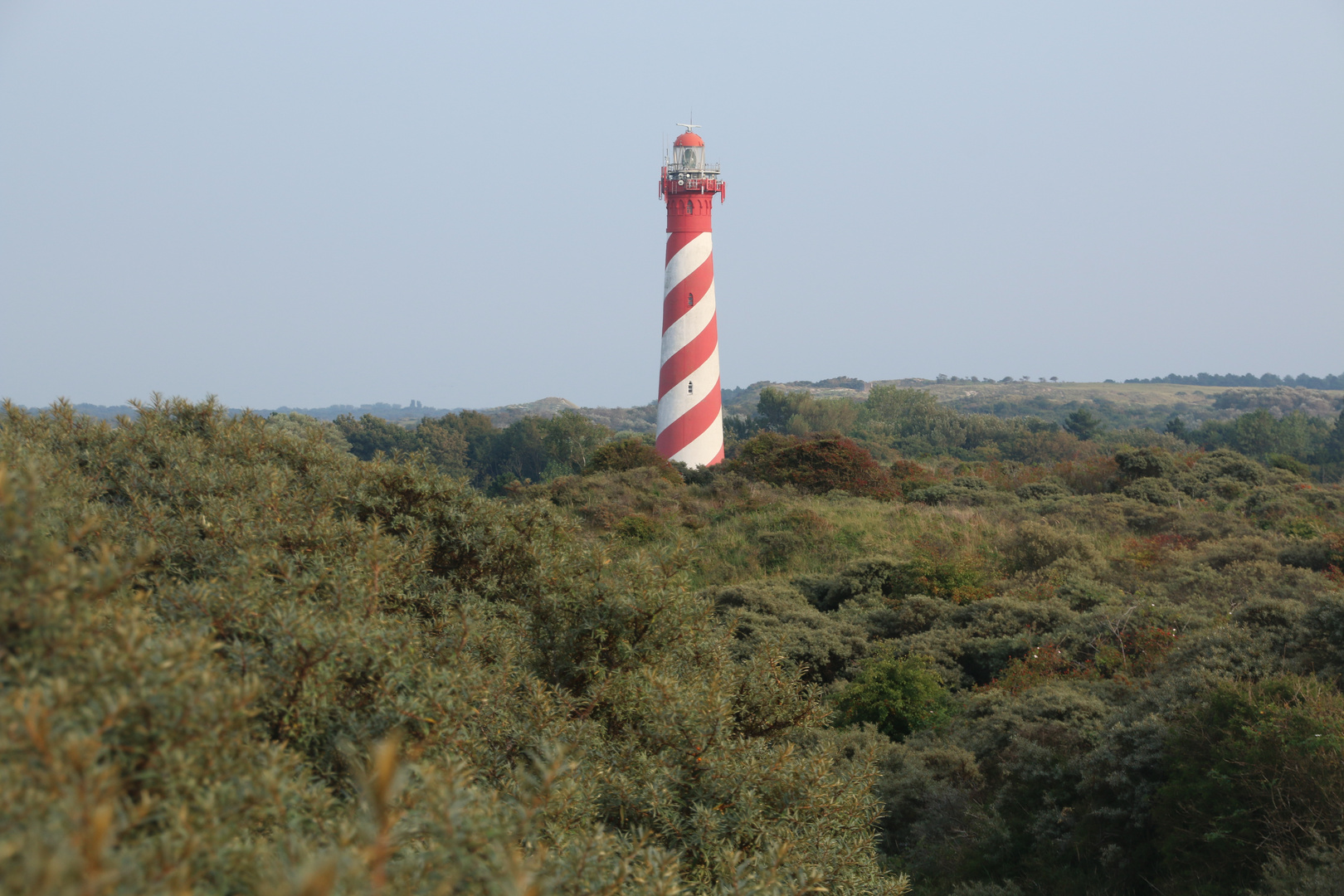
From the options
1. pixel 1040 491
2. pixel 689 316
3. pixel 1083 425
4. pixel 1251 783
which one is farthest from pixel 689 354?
pixel 1083 425

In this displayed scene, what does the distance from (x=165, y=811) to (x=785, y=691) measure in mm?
4423

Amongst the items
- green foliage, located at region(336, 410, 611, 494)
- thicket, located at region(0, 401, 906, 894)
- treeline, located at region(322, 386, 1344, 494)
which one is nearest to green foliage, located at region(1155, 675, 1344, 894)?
thicket, located at region(0, 401, 906, 894)

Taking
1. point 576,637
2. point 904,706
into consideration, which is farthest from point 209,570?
point 904,706

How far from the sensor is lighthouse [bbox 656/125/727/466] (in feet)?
86.9

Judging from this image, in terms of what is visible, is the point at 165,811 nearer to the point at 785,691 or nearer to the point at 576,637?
the point at 576,637

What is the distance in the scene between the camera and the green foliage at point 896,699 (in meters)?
9.76

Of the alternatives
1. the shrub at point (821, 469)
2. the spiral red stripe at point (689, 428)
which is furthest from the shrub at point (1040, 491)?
the spiral red stripe at point (689, 428)

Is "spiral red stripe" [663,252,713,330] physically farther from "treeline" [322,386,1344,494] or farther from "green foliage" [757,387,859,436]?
"green foliage" [757,387,859,436]

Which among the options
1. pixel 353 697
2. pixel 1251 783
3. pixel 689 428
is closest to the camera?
pixel 353 697

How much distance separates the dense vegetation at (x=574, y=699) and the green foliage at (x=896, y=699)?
4 centimetres

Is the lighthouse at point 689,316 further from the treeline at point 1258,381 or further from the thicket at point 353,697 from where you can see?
the treeline at point 1258,381

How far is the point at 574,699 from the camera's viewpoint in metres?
4.59

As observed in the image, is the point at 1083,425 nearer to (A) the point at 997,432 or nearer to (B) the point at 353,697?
(A) the point at 997,432

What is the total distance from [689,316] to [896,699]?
1818 centimetres
